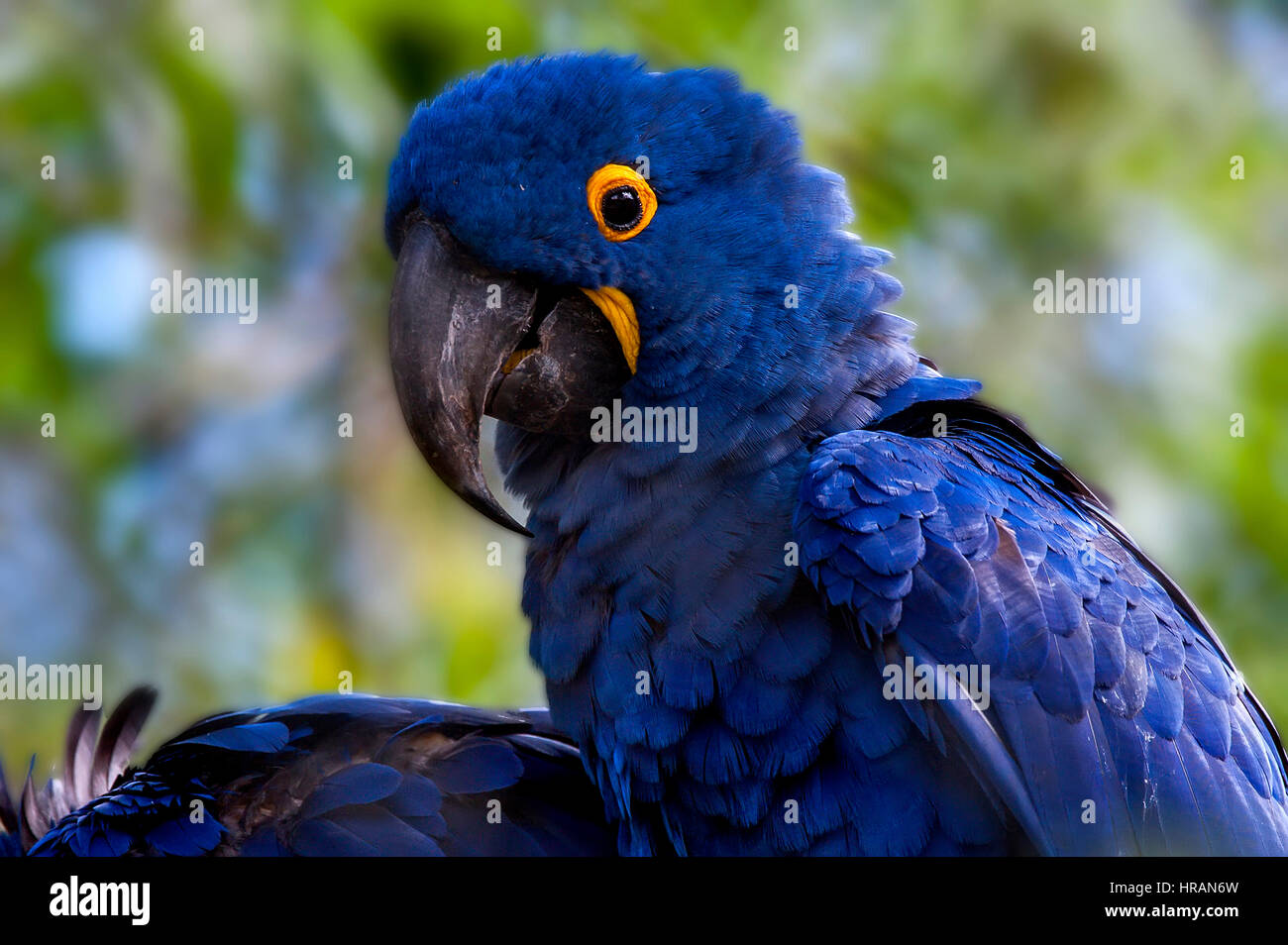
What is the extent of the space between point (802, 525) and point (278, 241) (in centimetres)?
187

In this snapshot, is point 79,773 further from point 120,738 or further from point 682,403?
point 682,403

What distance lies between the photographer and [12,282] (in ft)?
10.1

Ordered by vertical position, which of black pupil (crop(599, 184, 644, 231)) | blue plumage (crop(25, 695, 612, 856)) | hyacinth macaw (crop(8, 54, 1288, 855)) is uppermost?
black pupil (crop(599, 184, 644, 231))

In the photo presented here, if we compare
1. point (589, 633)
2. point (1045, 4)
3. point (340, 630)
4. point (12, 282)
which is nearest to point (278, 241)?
point (12, 282)

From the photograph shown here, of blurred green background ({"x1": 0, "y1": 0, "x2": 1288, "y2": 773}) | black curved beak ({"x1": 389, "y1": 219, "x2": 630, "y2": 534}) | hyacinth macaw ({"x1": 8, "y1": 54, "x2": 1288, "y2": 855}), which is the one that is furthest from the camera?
blurred green background ({"x1": 0, "y1": 0, "x2": 1288, "y2": 773})

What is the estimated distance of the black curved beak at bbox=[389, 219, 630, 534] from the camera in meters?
2.09

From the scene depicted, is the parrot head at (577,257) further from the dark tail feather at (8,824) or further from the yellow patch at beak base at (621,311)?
the dark tail feather at (8,824)

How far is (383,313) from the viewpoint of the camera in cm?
336

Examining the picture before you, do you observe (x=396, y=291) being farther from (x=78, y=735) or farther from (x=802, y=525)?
(x=78, y=735)

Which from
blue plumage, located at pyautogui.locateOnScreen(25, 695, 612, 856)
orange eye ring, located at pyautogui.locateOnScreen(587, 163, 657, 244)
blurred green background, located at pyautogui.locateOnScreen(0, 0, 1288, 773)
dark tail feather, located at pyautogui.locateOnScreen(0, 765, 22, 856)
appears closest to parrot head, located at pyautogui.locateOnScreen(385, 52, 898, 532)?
orange eye ring, located at pyautogui.locateOnScreen(587, 163, 657, 244)

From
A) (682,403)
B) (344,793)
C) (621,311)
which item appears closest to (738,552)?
(682,403)

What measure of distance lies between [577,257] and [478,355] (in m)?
0.24

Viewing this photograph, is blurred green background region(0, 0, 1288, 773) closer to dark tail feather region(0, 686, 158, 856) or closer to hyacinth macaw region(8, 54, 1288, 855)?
dark tail feather region(0, 686, 158, 856)

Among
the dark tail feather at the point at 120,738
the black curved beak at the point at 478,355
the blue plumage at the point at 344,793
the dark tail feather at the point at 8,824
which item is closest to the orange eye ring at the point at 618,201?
the black curved beak at the point at 478,355
